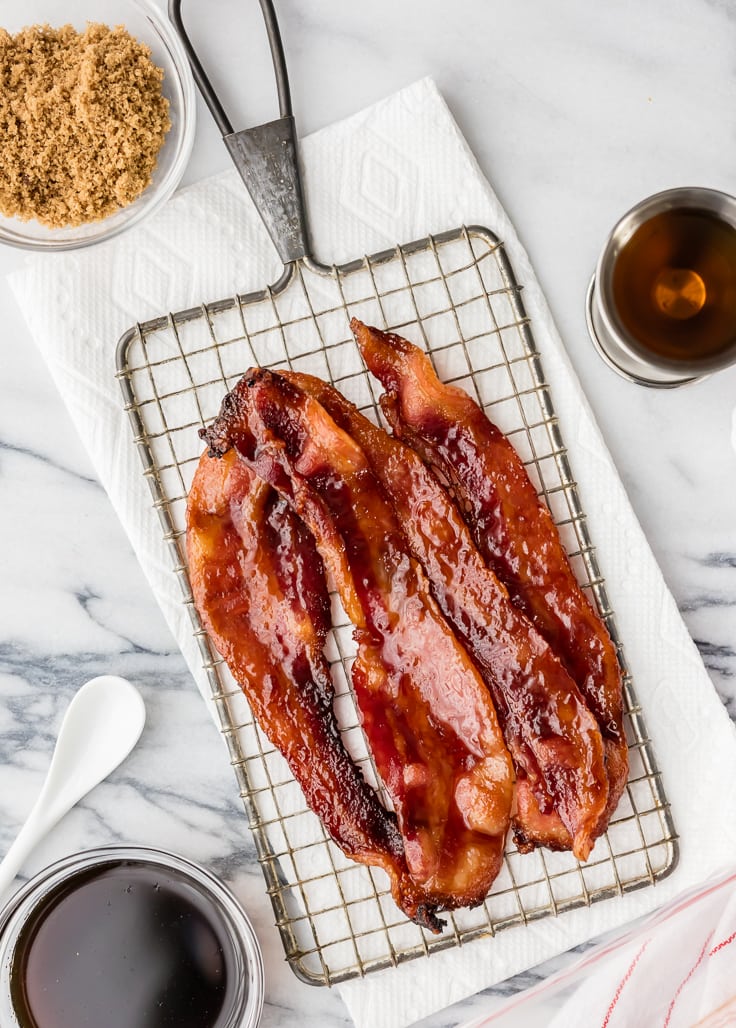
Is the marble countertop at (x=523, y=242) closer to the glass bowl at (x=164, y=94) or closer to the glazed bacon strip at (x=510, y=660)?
the glass bowl at (x=164, y=94)

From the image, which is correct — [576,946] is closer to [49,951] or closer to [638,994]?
[638,994]

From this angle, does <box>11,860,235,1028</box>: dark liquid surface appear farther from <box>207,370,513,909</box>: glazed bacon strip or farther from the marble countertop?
<box>207,370,513,909</box>: glazed bacon strip

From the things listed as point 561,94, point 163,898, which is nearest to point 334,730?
point 163,898

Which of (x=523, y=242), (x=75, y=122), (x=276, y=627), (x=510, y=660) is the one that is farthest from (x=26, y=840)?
(x=523, y=242)

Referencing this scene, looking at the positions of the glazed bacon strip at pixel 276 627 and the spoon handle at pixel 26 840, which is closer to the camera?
the glazed bacon strip at pixel 276 627

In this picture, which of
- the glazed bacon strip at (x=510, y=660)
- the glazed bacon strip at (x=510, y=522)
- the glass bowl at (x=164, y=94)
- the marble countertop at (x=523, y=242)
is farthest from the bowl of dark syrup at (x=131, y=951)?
the glass bowl at (x=164, y=94)
